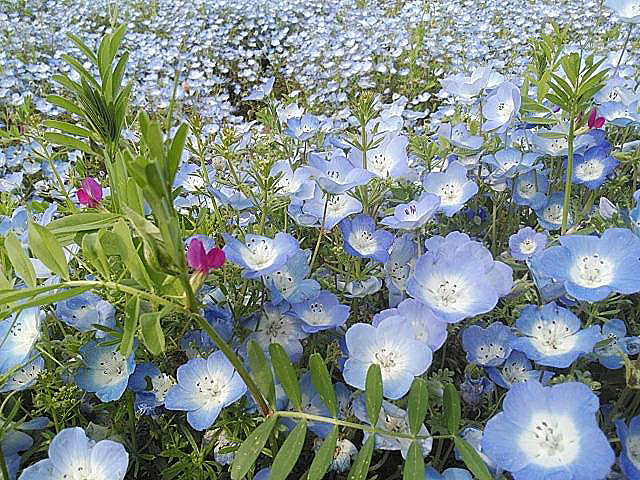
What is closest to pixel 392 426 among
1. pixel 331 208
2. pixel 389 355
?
pixel 389 355

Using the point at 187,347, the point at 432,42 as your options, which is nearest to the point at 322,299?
the point at 187,347

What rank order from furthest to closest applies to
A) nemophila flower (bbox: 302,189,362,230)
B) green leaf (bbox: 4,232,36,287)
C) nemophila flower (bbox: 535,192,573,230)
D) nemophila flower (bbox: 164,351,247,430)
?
1. nemophila flower (bbox: 535,192,573,230)
2. nemophila flower (bbox: 302,189,362,230)
3. nemophila flower (bbox: 164,351,247,430)
4. green leaf (bbox: 4,232,36,287)

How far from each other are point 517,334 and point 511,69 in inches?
102

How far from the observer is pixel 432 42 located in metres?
4.21

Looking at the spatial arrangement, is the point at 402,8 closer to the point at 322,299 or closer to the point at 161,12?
the point at 161,12

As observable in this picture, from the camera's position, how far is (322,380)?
856 mm

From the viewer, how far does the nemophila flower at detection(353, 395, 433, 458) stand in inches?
35.8

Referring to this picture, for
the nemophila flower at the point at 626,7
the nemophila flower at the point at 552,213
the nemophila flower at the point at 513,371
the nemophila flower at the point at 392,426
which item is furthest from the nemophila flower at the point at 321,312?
the nemophila flower at the point at 626,7

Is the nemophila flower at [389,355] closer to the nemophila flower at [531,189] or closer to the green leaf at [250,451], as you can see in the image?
the green leaf at [250,451]

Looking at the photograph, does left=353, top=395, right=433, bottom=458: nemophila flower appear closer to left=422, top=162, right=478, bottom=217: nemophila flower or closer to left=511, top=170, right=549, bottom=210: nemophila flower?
left=422, top=162, right=478, bottom=217: nemophila flower

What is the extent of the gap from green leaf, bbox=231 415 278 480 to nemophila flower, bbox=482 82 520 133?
33.0 inches

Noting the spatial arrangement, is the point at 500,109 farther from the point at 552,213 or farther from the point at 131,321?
the point at 131,321

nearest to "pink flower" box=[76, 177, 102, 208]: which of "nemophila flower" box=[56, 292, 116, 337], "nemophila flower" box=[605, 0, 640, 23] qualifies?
"nemophila flower" box=[56, 292, 116, 337]

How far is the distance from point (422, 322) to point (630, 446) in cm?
33
